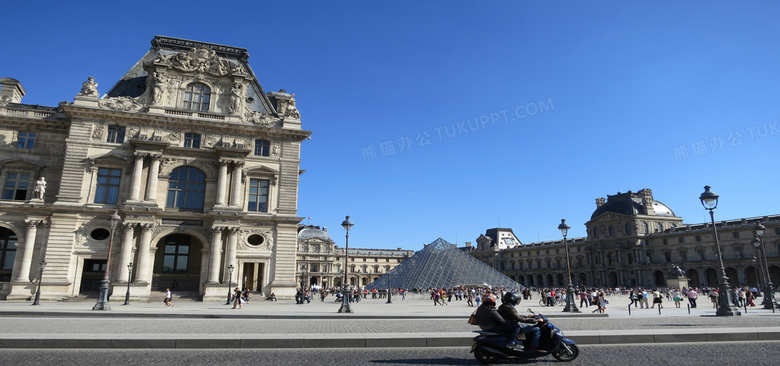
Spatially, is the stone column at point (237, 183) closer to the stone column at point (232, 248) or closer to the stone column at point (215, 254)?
the stone column at point (232, 248)

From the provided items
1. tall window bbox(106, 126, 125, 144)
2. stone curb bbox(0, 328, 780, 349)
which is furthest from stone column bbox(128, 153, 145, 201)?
stone curb bbox(0, 328, 780, 349)

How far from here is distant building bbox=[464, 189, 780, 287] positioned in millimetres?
70500

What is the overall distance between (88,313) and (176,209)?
513 inches

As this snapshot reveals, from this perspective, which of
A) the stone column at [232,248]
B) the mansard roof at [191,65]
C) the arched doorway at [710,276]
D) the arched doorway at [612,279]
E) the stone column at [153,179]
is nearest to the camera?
the stone column at [153,179]

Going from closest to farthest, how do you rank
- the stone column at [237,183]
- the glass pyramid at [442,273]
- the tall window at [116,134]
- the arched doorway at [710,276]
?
1. the tall window at [116,134]
2. the stone column at [237,183]
3. the glass pyramid at [442,273]
4. the arched doorway at [710,276]

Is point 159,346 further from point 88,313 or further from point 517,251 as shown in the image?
point 517,251

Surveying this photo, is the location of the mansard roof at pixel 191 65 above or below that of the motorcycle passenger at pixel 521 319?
above

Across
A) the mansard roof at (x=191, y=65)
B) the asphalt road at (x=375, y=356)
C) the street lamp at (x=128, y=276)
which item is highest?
the mansard roof at (x=191, y=65)

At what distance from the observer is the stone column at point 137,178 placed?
1092 inches

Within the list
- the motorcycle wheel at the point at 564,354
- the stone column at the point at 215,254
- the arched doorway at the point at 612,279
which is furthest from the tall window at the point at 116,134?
the arched doorway at the point at 612,279

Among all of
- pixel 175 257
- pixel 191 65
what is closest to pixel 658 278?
pixel 175 257

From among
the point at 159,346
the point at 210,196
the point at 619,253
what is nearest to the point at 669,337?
the point at 159,346

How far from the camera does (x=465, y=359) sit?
787 cm

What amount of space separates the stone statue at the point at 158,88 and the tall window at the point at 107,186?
512 cm
